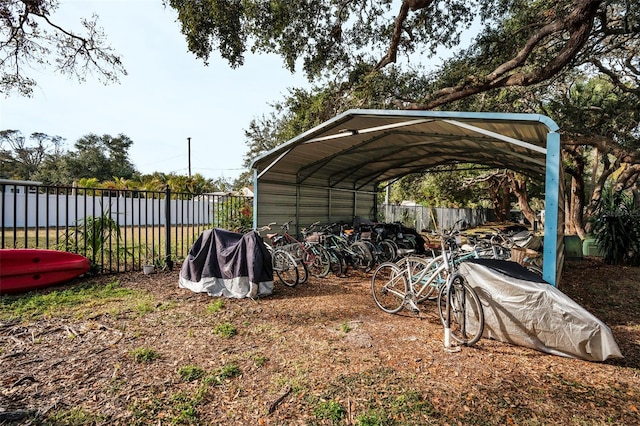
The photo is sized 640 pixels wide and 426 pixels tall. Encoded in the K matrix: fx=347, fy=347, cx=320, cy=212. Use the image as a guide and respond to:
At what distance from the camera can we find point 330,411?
2.22 m

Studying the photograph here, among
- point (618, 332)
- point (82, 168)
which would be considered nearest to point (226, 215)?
point (618, 332)

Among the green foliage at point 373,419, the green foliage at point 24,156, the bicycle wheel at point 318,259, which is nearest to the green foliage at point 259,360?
the green foliage at point 373,419

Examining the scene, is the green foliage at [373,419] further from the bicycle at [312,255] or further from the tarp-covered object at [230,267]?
the bicycle at [312,255]

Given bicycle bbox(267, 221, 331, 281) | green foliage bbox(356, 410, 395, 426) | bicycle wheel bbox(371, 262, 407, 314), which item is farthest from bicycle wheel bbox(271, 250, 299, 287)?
green foliage bbox(356, 410, 395, 426)

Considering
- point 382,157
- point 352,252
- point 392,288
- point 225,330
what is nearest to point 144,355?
point 225,330

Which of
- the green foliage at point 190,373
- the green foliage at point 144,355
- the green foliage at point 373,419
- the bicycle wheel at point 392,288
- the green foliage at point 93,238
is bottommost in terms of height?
the green foliage at point 373,419

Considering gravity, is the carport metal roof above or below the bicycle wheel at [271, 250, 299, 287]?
above

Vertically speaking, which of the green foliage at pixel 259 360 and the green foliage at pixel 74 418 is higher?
the green foliage at pixel 259 360

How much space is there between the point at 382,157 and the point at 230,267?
503 centimetres

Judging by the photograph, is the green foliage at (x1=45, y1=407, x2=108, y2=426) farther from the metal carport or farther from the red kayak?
the metal carport

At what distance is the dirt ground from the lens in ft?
7.27

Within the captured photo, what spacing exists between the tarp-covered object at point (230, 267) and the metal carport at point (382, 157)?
2.14 m

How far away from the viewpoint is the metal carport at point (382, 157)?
392 cm

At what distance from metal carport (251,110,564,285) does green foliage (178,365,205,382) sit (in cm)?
346
